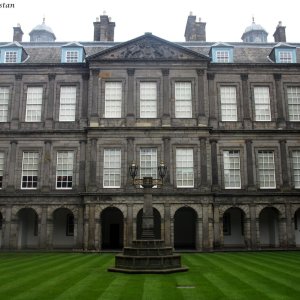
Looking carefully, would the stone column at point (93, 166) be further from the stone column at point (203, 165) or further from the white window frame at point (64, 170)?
the stone column at point (203, 165)

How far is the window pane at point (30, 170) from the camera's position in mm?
30938

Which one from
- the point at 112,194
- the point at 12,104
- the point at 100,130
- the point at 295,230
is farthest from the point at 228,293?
the point at 12,104

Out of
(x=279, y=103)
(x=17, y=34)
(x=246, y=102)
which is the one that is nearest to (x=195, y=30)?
(x=246, y=102)

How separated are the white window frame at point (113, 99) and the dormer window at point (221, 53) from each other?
25.9 ft

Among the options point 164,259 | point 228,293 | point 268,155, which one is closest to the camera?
point 228,293

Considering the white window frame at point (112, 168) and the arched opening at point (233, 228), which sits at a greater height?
the white window frame at point (112, 168)

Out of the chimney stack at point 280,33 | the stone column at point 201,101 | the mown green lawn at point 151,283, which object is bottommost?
the mown green lawn at point 151,283

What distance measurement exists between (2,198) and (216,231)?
15410 mm

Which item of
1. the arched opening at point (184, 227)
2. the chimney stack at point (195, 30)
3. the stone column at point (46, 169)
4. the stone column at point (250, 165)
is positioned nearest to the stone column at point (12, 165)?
the stone column at point (46, 169)

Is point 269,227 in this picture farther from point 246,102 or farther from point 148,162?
point 148,162

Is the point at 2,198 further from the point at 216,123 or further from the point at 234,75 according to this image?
the point at 234,75

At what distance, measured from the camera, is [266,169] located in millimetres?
31312

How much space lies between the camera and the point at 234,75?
32.4 meters

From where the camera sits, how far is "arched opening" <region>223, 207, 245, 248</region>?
32.8 metres
